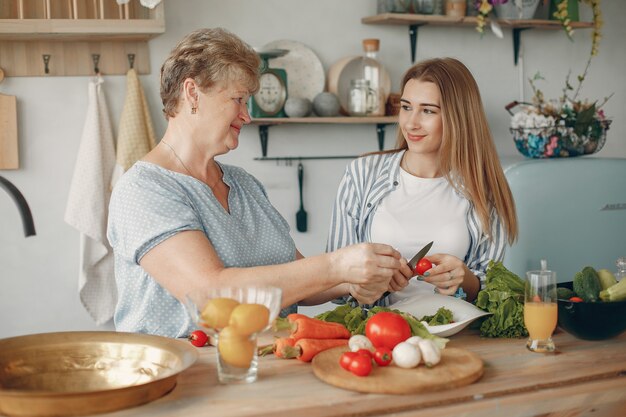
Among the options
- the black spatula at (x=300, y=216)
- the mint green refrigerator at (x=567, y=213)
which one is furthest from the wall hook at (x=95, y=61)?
the mint green refrigerator at (x=567, y=213)

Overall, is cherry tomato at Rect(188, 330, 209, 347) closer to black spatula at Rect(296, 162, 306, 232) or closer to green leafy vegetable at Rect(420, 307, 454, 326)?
green leafy vegetable at Rect(420, 307, 454, 326)

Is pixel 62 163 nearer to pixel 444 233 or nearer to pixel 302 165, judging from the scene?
pixel 302 165

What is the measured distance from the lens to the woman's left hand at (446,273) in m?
2.37

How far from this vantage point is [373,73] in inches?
149

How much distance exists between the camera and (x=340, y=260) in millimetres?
1929

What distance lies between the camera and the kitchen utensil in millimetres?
1648

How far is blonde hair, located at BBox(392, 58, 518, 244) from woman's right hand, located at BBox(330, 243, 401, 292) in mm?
957

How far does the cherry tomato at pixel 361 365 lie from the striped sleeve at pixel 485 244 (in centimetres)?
128

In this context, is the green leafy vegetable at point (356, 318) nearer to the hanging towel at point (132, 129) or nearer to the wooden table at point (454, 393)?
the wooden table at point (454, 393)

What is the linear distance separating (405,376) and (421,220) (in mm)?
1252

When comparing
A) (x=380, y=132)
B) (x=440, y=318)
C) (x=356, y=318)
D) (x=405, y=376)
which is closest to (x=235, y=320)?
(x=405, y=376)

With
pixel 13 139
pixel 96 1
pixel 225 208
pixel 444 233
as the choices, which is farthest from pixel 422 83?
pixel 13 139

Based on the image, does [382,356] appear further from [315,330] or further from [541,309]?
[541,309]

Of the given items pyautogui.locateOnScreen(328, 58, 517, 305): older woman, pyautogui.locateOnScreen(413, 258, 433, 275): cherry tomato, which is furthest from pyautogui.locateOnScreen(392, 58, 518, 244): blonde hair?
pyautogui.locateOnScreen(413, 258, 433, 275): cherry tomato
